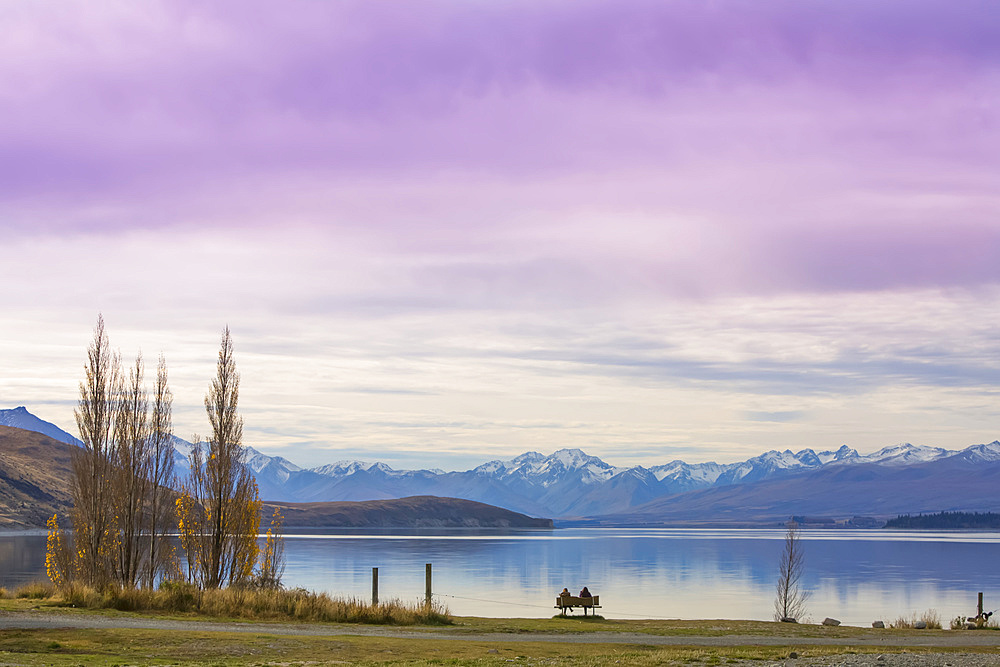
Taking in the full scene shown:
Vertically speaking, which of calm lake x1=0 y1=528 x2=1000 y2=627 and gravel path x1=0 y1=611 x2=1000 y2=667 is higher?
gravel path x1=0 y1=611 x2=1000 y2=667

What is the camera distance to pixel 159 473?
40.7 metres

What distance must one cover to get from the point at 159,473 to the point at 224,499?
6.50m

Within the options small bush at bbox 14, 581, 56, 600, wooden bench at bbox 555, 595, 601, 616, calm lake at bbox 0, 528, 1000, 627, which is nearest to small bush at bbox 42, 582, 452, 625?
small bush at bbox 14, 581, 56, 600

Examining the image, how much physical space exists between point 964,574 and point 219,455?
83.3m

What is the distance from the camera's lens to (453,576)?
8131 cm

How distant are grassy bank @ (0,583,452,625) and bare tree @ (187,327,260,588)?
15.7 feet

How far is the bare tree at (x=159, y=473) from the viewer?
40031 mm

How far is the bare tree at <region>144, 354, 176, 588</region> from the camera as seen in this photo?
40.0 m

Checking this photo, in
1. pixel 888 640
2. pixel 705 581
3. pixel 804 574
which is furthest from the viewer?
pixel 804 574

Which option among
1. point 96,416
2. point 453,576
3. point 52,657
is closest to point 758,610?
point 453,576

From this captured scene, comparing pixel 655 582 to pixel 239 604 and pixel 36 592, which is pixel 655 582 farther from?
pixel 36 592

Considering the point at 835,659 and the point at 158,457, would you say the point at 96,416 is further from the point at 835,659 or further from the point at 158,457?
the point at 835,659

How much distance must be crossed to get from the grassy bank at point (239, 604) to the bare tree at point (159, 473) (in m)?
9.18

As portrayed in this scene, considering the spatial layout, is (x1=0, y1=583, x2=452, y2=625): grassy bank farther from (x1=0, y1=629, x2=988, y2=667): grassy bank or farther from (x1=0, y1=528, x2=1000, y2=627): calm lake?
(x1=0, y1=528, x2=1000, y2=627): calm lake
